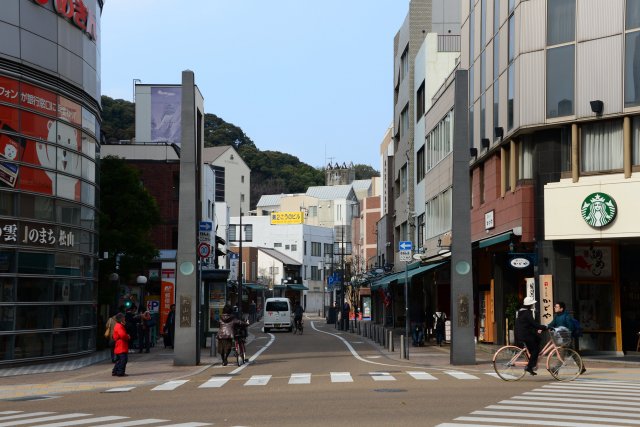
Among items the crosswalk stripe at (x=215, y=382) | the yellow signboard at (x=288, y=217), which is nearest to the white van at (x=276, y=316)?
the crosswalk stripe at (x=215, y=382)

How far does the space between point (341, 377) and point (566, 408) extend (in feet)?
27.7

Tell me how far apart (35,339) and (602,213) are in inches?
691

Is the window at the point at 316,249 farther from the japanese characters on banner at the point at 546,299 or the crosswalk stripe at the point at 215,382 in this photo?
the crosswalk stripe at the point at 215,382

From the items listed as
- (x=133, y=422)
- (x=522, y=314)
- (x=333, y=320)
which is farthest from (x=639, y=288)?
(x=333, y=320)

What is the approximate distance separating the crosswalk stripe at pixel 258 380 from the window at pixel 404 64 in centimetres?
4071

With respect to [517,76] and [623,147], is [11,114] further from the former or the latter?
[623,147]

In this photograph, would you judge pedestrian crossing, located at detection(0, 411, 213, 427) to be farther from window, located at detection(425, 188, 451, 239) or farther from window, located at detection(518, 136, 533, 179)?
window, located at detection(425, 188, 451, 239)

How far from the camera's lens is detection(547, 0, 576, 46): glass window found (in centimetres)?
3049

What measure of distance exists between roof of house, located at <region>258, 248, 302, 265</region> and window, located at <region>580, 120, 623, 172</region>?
9479cm

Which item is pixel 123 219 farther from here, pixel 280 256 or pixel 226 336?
pixel 280 256

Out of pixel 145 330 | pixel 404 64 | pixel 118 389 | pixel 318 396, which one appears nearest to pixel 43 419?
pixel 318 396

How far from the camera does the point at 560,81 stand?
101 feet

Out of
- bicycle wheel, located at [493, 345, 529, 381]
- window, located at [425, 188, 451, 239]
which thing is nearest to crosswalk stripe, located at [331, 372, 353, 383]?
bicycle wheel, located at [493, 345, 529, 381]

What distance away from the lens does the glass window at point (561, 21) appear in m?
30.5
